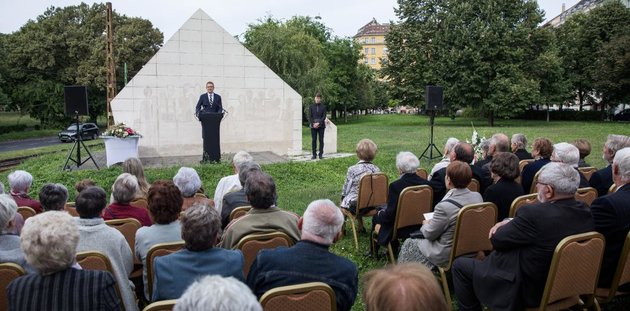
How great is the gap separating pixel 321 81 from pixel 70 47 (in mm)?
20898

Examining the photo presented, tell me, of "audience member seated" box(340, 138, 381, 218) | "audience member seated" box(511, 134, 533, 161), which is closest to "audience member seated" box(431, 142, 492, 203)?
"audience member seated" box(340, 138, 381, 218)

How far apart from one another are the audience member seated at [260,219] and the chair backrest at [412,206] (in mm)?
1272

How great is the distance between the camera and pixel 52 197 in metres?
3.76

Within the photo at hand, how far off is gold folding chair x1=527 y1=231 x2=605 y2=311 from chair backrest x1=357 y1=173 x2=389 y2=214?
2.58 metres

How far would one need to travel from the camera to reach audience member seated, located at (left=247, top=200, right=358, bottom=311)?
2398 mm

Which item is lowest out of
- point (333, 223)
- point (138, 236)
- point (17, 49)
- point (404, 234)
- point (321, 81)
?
point (404, 234)

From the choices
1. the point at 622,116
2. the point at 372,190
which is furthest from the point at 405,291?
the point at 622,116

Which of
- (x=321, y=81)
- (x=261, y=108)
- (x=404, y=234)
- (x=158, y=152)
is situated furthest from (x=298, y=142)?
(x=321, y=81)

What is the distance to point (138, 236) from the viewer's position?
3.25m

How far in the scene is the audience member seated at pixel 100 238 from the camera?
9.87 feet

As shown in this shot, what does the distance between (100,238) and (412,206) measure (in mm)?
2665

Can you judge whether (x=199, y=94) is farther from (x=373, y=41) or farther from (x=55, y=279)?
(x=373, y=41)

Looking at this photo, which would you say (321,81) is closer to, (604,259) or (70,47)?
(70,47)

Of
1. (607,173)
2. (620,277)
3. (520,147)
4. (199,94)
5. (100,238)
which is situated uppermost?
(199,94)
